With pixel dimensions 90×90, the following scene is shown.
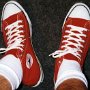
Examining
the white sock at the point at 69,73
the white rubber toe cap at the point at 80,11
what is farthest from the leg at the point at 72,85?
the white rubber toe cap at the point at 80,11

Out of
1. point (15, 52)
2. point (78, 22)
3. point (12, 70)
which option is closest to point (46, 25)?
point (78, 22)

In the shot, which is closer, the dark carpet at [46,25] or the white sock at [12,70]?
the white sock at [12,70]

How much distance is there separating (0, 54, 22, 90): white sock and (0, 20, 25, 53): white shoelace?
95 millimetres

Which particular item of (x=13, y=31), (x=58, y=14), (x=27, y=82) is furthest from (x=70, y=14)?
(x=27, y=82)

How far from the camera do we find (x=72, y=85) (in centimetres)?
100

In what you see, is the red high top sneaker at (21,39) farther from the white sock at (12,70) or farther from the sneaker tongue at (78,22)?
the sneaker tongue at (78,22)

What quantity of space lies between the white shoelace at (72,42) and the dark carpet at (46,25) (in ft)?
0.30

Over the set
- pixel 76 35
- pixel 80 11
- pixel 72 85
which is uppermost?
pixel 80 11

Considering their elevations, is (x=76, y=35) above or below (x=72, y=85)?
above

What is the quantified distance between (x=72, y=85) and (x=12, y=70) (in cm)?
25

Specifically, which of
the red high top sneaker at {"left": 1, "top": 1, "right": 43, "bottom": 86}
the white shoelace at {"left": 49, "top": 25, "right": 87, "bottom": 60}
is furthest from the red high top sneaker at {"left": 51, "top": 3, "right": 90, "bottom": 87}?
the red high top sneaker at {"left": 1, "top": 1, "right": 43, "bottom": 86}

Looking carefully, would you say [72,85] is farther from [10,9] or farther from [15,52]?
[10,9]

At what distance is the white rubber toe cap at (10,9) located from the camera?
4.50 feet

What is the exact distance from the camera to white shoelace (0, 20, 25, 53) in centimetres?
126
